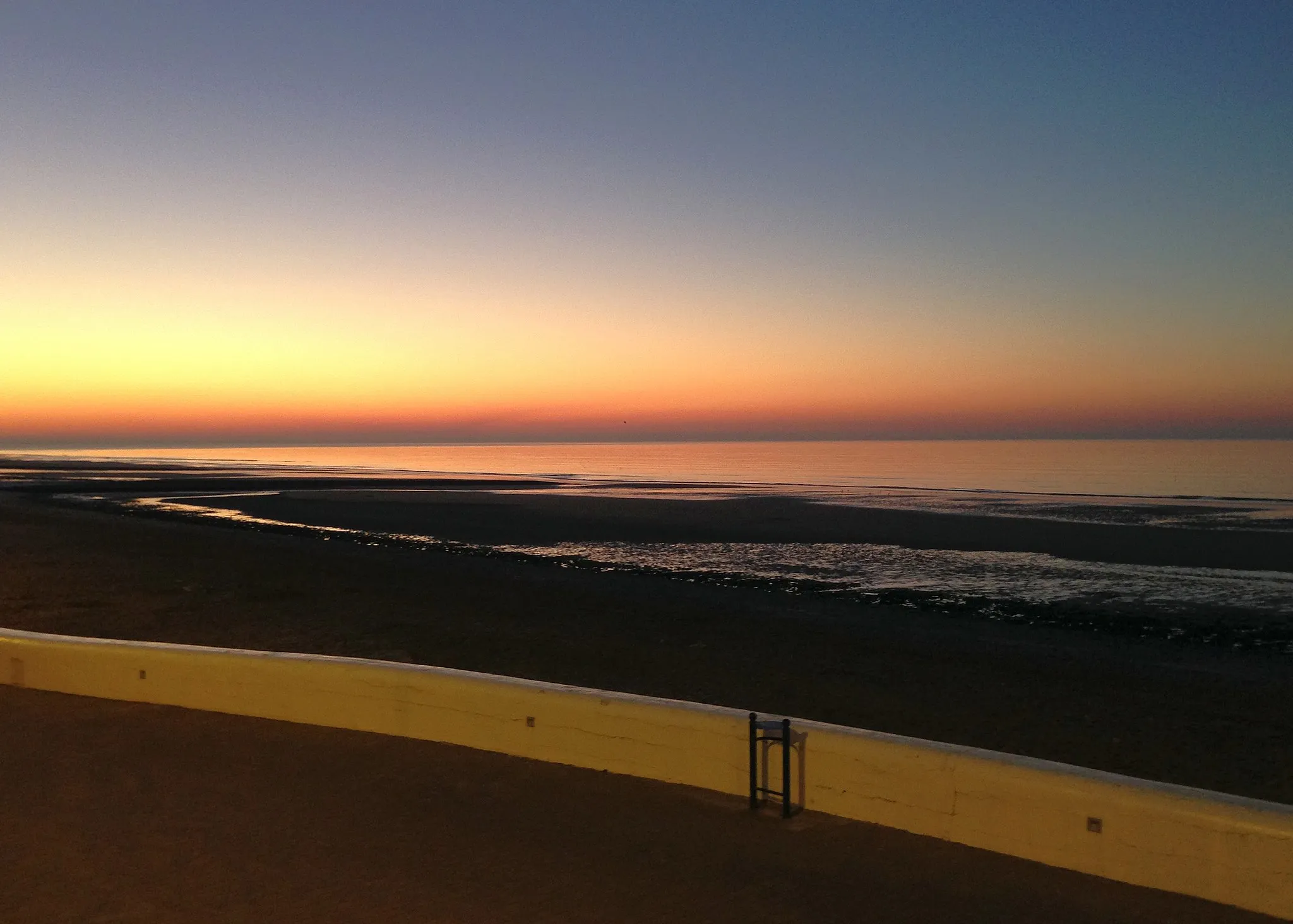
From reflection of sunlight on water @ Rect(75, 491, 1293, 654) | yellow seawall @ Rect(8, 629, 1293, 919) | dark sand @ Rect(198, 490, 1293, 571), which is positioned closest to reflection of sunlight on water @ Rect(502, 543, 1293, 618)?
reflection of sunlight on water @ Rect(75, 491, 1293, 654)

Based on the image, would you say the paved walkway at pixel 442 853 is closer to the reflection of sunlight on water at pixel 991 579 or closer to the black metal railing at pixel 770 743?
the black metal railing at pixel 770 743

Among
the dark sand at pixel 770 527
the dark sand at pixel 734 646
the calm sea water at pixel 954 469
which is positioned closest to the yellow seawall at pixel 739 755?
the dark sand at pixel 734 646

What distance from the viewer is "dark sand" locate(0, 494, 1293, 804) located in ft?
27.3

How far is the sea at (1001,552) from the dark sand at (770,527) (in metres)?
1.32

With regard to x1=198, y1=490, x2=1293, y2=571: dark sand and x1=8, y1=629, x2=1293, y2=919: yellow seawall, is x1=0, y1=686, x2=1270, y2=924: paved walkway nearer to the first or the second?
x1=8, y1=629, x2=1293, y2=919: yellow seawall

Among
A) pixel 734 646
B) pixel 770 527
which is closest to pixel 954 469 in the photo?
pixel 770 527

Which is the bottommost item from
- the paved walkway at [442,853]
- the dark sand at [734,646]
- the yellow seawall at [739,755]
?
the dark sand at [734,646]

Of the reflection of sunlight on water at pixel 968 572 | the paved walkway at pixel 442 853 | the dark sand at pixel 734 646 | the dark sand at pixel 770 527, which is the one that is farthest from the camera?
the dark sand at pixel 770 527

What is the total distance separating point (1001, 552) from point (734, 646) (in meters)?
12.8

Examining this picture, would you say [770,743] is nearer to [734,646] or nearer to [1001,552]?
[734,646]

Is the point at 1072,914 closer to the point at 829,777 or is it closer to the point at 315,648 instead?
the point at 829,777

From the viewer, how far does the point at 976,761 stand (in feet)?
14.8

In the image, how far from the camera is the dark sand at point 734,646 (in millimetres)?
8336

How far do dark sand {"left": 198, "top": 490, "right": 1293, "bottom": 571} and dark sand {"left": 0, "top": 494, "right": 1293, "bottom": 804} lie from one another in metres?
8.12
